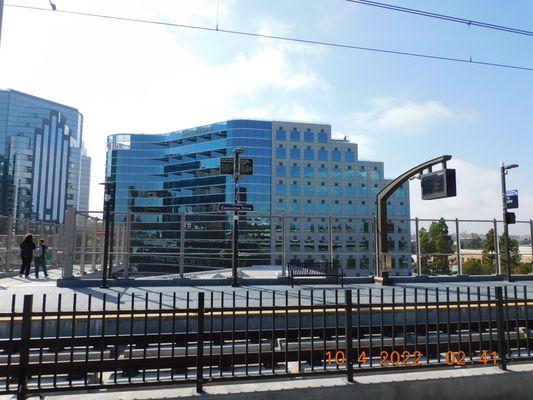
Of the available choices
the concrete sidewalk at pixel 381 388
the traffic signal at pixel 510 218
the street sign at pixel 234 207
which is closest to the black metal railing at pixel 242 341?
the concrete sidewalk at pixel 381 388

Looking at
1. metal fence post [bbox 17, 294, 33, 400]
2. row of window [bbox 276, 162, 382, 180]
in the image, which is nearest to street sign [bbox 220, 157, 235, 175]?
metal fence post [bbox 17, 294, 33, 400]

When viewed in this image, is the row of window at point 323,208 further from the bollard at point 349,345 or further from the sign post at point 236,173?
the bollard at point 349,345

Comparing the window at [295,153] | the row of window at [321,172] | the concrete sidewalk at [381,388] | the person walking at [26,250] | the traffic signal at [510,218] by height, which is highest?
the window at [295,153]

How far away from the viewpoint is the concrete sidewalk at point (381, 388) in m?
4.74

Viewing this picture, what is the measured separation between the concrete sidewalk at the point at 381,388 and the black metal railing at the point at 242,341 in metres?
0.15

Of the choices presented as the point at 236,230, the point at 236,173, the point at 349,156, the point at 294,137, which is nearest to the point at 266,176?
the point at 294,137

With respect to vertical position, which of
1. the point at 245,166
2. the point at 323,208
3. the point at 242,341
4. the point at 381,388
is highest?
the point at 323,208

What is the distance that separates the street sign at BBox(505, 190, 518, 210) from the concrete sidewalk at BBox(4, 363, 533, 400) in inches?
486

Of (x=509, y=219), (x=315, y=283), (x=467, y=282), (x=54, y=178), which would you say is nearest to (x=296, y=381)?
(x=315, y=283)

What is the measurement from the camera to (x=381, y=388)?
5.16m

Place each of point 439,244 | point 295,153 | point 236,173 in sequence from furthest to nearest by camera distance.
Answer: point 295,153 → point 439,244 → point 236,173

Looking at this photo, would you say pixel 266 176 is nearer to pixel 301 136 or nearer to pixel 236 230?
pixel 301 136

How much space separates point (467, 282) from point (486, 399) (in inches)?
480

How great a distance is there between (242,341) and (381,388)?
3790 mm
